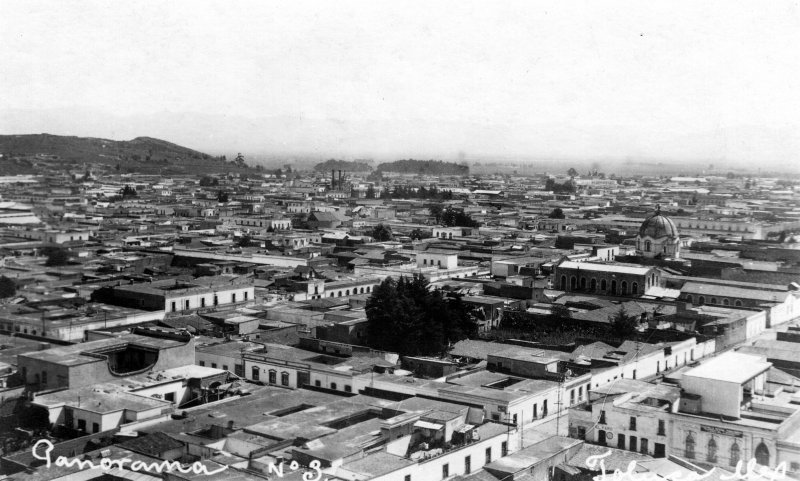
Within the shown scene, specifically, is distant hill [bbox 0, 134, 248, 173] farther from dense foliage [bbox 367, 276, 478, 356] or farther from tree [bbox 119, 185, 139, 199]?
dense foliage [bbox 367, 276, 478, 356]

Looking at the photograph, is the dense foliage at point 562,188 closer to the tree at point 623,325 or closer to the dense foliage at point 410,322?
the tree at point 623,325

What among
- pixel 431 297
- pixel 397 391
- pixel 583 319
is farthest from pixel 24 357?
pixel 583 319

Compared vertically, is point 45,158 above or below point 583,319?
above

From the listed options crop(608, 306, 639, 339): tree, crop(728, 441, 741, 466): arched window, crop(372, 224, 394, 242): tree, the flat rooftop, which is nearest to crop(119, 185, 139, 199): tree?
crop(372, 224, 394, 242): tree

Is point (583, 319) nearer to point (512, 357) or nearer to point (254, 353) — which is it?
point (512, 357)
